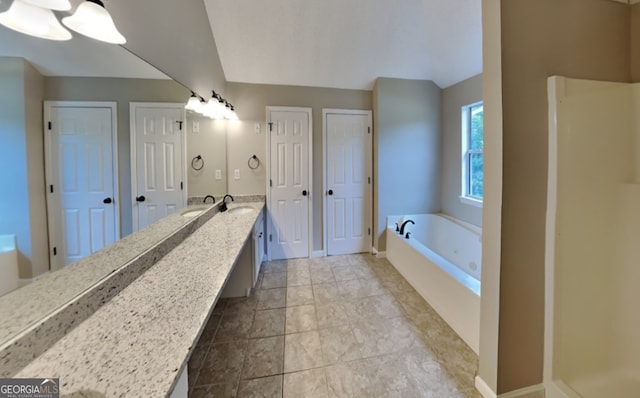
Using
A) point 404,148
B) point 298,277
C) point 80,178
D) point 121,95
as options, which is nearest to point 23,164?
point 80,178

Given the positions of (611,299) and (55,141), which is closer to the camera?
(55,141)

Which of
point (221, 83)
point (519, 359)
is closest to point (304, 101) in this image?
point (221, 83)

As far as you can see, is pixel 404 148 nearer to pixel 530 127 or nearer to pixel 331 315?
pixel 530 127

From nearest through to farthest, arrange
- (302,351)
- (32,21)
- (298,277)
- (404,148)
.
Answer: (32,21) → (302,351) → (298,277) → (404,148)

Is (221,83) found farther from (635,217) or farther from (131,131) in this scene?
(635,217)

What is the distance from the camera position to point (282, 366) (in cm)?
158

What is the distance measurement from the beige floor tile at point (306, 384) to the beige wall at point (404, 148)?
2.11 metres

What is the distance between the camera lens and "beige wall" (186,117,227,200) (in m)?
2.17

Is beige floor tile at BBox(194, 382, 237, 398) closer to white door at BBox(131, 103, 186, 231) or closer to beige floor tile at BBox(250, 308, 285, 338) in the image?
beige floor tile at BBox(250, 308, 285, 338)

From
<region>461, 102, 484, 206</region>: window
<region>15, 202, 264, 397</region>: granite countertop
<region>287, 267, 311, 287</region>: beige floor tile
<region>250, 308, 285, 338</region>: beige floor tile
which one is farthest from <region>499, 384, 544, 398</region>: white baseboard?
<region>461, 102, 484, 206</region>: window

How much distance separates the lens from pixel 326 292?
8.13 ft

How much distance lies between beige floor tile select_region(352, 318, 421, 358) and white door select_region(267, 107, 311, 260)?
1.59 metres

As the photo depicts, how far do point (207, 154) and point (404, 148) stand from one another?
250 centimetres

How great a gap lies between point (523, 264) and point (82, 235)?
2.14 meters
